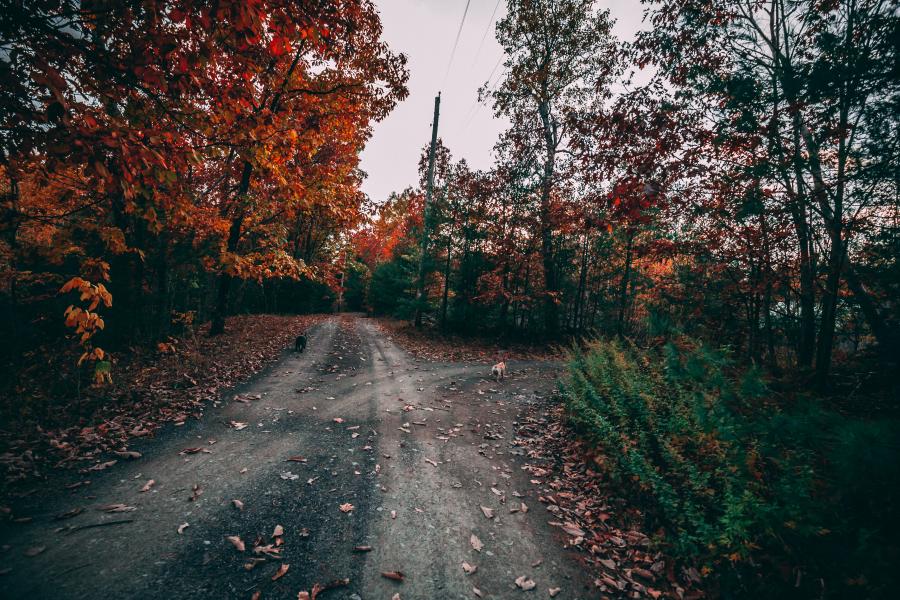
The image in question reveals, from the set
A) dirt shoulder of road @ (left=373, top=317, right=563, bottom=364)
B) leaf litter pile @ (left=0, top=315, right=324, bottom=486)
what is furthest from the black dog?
dirt shoulder of road @ (left=373, top=317, right=563, bottom=364)

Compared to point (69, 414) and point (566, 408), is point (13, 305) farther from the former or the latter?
point (566, 408)

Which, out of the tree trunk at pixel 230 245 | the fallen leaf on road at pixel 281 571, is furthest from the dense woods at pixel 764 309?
the tree trunk at pixel 230 245

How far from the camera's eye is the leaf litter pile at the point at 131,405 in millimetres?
4383

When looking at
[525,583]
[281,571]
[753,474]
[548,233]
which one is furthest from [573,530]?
[548,233]

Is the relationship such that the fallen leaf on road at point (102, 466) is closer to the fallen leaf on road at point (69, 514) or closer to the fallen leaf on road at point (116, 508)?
the fallen leaf on road at point (69, 514)

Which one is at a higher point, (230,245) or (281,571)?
(230,245)

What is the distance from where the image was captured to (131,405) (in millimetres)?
5977

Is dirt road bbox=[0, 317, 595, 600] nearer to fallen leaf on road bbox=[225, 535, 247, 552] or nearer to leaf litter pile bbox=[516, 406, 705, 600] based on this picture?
fallen leaf on road bbox=[225, 535, 247, 552]

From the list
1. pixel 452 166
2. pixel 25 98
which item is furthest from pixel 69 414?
pixel 452 166

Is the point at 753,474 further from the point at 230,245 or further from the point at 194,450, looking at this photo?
the point at 230,245

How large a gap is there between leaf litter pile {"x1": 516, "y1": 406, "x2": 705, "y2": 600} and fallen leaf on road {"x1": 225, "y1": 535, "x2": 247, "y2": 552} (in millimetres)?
2633

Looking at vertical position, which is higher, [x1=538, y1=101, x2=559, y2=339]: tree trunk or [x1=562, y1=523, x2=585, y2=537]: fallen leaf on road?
[x1=538, y1=101, x2=559, y2=339]: tree trunk

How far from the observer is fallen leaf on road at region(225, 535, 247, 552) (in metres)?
3.16

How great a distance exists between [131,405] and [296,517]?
15.4ft
